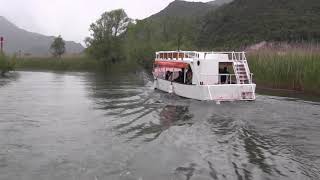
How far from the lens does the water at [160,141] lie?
11.8m

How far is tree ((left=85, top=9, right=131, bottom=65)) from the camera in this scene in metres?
92.4

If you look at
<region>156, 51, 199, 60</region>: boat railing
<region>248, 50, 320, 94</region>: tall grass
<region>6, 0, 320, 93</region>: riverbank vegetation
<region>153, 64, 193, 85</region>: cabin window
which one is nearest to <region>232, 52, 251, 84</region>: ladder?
<region>156, 51, 199, 60</region>: boat railing

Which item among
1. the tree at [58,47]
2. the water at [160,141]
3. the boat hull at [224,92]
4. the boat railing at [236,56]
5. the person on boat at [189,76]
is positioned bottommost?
the water at [160,141]

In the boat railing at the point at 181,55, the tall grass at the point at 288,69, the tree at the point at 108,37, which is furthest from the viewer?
the tree at the point at 108,37

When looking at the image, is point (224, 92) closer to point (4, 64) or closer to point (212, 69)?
point (212, 69)

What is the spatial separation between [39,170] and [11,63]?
51.4 meters

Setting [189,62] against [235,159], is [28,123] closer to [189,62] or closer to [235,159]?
[235,159]

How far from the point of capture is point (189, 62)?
91.9ft

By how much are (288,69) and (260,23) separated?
174 feet

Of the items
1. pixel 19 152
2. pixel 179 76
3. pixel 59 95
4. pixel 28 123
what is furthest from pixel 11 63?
pixel 19 152

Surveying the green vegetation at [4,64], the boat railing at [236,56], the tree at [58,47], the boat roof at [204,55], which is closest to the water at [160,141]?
the boat railing at [236,56]

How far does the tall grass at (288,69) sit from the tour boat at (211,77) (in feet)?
11.8

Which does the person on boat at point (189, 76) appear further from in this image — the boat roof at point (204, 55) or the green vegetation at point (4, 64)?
the green vegetation at point (4, 64)

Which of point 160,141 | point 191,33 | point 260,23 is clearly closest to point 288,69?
point 160,141
